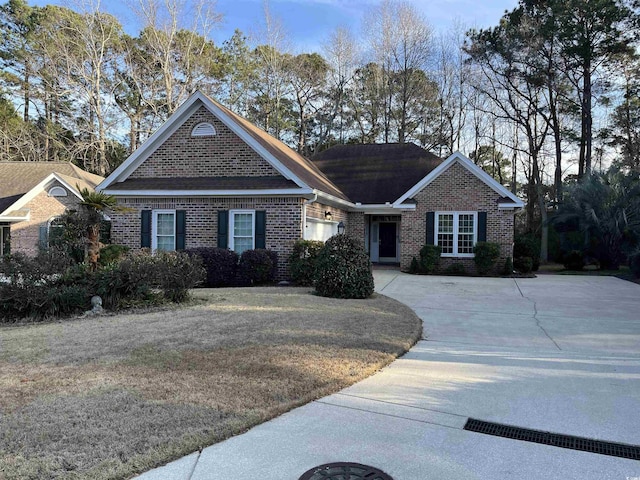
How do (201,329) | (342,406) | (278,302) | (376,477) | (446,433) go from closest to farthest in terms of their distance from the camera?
(376,477) < (446,433) < (342,406) < (201,329) < (278,302)

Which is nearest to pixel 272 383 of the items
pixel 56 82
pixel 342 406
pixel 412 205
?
pixel 342 406

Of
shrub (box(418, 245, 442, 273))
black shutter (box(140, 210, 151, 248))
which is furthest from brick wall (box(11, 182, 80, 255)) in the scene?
shrub (box(418, 245, 442, 273))

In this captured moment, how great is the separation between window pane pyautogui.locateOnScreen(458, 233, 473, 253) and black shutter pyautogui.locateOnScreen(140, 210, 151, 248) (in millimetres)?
11386

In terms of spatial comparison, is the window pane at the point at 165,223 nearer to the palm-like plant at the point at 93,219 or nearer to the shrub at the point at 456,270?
the palm-like plant at the point at 93,219

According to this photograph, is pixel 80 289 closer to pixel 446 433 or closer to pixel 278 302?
pixel 278 302

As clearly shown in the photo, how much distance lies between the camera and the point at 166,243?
1559 centimetres

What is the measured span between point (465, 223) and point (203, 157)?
10020mm

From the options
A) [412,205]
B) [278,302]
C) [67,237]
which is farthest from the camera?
[412,205]

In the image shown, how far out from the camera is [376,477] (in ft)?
10.00

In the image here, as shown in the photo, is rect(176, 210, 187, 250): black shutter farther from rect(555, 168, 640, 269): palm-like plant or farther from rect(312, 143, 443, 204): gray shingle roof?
rect(555, 168, 640, 269): palm-like plant

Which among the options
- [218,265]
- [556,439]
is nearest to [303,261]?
[218,265]

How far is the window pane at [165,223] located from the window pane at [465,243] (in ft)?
34.9

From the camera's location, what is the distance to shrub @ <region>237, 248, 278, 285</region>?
13633 mm

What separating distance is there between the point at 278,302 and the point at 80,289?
12.3 feet
